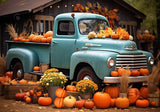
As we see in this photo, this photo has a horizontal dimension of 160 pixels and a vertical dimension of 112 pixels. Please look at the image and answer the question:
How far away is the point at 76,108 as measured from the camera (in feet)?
23.3

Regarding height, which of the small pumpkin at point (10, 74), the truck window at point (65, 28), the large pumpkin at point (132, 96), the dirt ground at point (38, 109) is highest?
the truck window at point (65, 28)

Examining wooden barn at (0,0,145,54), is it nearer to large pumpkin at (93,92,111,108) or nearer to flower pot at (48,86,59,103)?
flower pot at (48,86,59,103)

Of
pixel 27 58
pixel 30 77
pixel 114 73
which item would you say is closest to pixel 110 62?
pixel 114 73

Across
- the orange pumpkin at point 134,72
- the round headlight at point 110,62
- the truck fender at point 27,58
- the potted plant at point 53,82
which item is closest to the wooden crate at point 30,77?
the truck fender at point 27,58

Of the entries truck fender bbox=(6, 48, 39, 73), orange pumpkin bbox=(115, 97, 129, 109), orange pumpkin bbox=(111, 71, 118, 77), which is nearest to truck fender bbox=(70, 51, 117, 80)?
orange pumpkin bbox=(111, 71, 118, 77)

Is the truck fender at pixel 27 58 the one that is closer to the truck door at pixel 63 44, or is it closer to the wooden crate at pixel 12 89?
the truck door at pixel 63 44

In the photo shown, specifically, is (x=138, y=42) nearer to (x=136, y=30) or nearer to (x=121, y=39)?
(x=136, y=30)

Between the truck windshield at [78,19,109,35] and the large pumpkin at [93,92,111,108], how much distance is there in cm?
214

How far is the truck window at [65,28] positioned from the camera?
8822 mm

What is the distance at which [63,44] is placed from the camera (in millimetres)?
8773

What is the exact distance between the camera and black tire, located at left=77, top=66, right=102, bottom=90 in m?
7.53

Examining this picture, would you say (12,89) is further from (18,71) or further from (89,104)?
(89,104)

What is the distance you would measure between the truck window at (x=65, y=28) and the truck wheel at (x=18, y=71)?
6.54 ft

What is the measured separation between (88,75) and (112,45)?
0.95 metres
